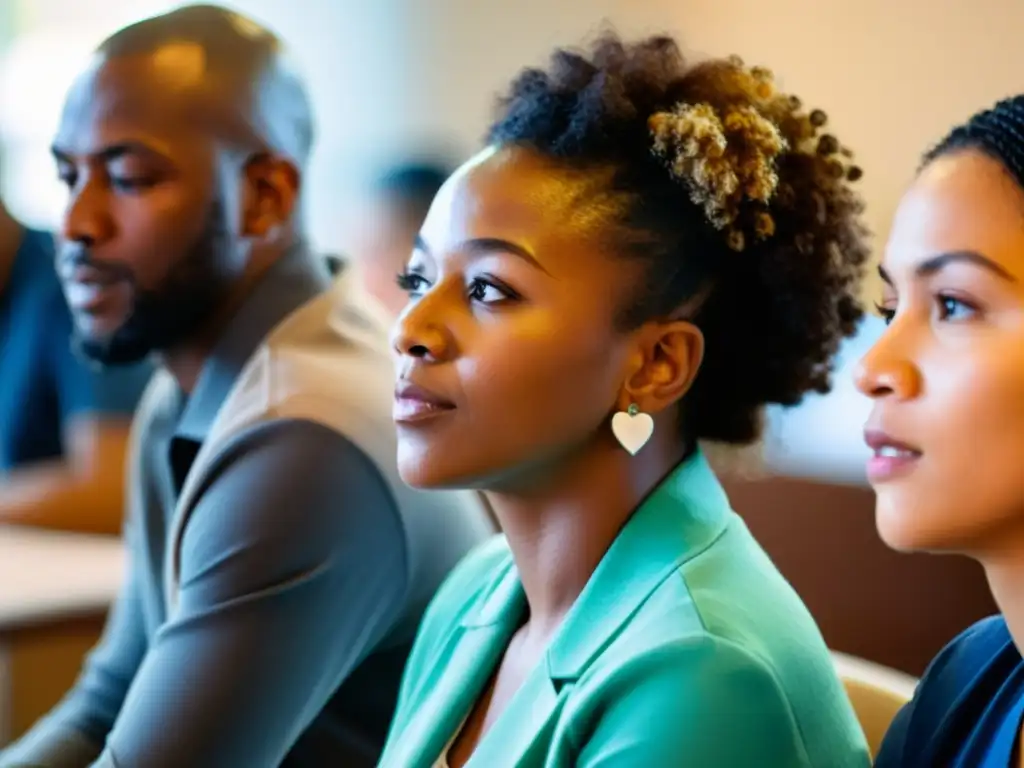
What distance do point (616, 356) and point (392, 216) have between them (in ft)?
6.36

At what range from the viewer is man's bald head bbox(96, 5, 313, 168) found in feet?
4.08

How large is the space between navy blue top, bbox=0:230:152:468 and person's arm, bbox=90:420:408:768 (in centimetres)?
101

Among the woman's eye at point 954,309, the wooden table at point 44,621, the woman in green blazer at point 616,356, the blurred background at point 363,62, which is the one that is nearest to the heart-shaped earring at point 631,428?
the woman in green blazer at point 616,356

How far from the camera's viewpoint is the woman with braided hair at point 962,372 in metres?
0.64

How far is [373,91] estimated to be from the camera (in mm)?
3092

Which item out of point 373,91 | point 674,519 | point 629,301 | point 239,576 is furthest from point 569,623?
point 373,91

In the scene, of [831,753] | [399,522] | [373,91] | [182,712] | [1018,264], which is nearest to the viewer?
[1018,264]

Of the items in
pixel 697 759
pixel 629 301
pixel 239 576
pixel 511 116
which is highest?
pixel 511 116

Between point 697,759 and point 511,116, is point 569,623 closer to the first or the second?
point 697,759

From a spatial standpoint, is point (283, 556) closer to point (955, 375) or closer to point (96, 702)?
point (96, 702)

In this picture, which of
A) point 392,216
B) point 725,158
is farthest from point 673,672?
point 392,216

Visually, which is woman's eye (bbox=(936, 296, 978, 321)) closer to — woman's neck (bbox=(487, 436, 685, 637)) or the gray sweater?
woman's neck (bbox=(487, 436, 685, 637))

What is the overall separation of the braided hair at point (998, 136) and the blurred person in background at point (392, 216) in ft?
6.37

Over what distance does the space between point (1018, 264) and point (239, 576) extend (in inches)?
27.1
